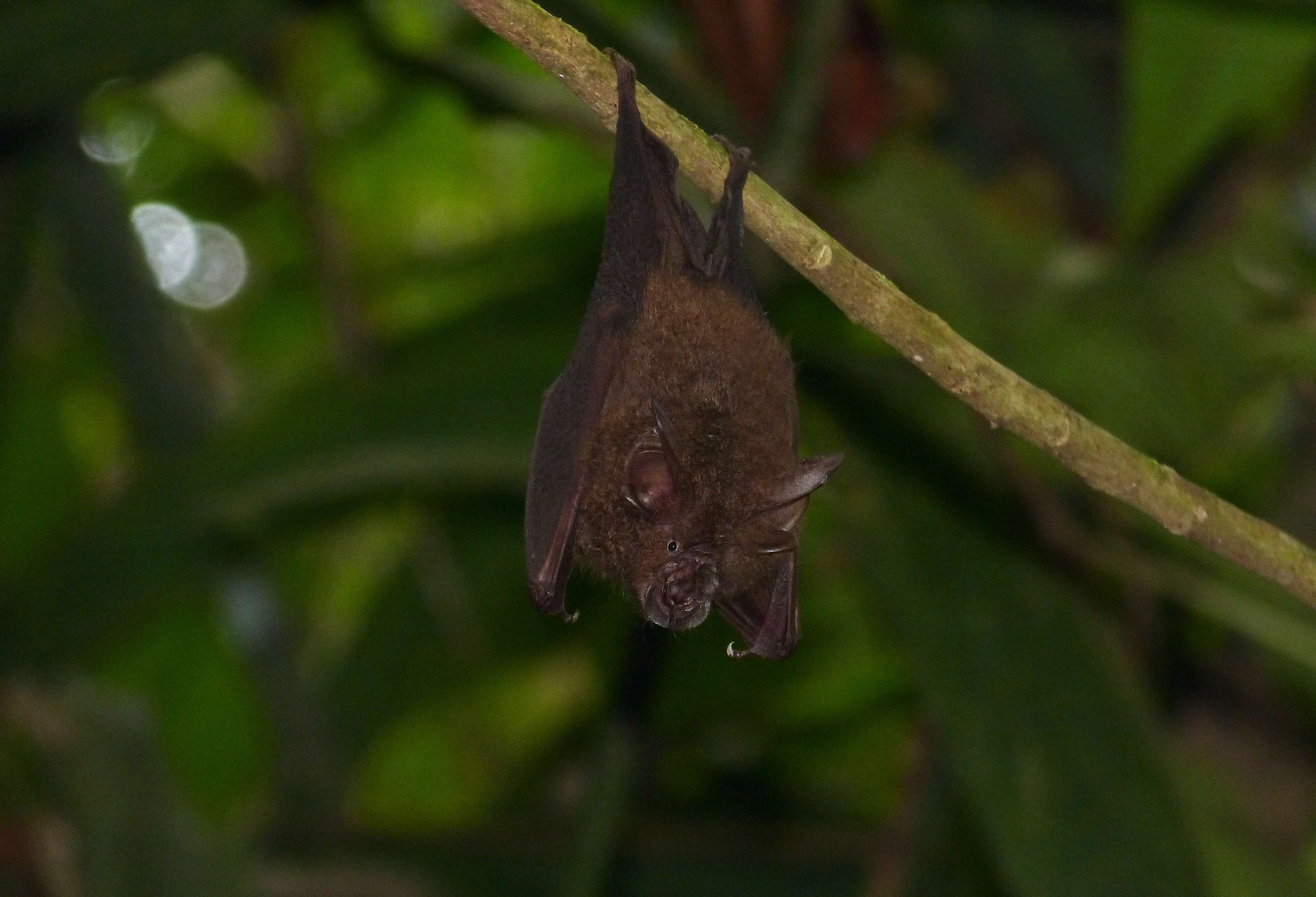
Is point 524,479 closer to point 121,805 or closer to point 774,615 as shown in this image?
point 774,615

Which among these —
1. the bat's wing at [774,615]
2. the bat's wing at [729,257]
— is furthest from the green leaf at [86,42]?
the bat's wing at [774,615]

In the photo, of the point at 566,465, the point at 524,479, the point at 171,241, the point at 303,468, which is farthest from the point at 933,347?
the point at 171,241

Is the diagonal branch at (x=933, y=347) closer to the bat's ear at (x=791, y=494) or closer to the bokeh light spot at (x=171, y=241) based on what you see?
the bat's ear at (x=791, y=494)

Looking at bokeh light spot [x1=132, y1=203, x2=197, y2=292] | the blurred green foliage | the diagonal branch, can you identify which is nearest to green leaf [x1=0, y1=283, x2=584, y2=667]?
the blurred green foliage

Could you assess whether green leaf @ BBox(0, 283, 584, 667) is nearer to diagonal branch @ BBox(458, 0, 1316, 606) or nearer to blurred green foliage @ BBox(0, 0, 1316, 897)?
blurred green foliage @ BBox(0, 0, 1316, 897)

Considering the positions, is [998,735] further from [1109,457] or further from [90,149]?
[90,149]

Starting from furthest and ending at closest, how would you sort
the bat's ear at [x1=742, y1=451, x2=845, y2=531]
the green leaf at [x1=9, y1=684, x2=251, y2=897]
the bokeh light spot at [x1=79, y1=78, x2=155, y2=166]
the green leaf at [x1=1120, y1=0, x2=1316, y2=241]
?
the bokeh light spot at [x1=79, y1=78, x2=155, y2=166] < the green leaf at [x1=1120, y1=0, x2=1316, y2=241] < the green leaf at [x1=9, y1=684, x2=251, y2=897] < the bat's ear at [x1=742, y1=451, x2=845, y2=531]
